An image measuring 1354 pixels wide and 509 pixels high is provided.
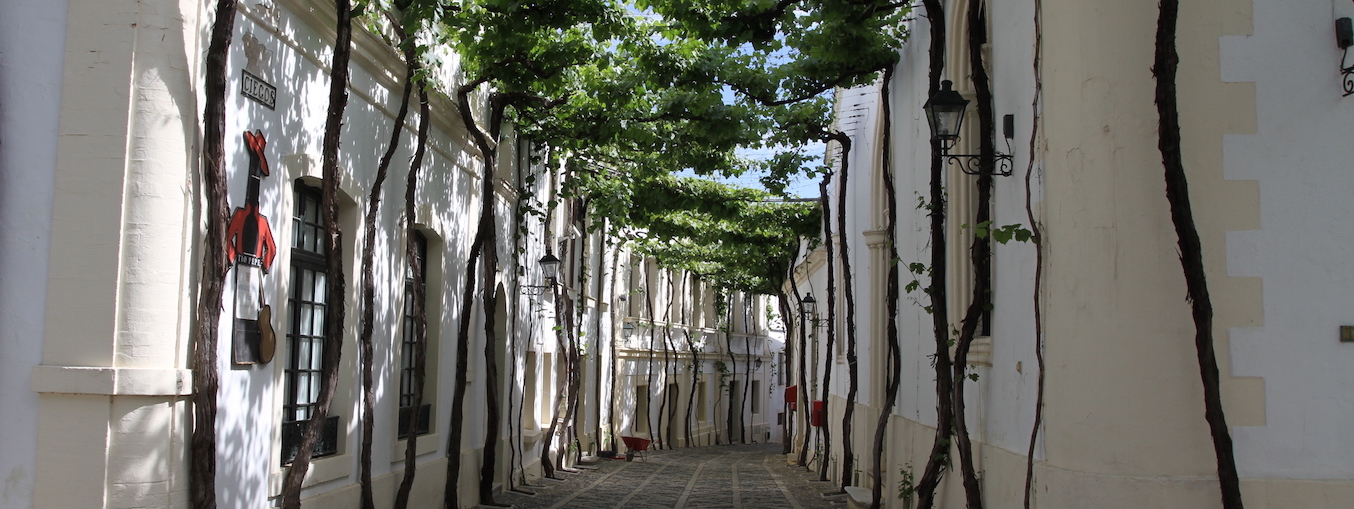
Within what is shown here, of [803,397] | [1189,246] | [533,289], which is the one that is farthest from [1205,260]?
[803,397]

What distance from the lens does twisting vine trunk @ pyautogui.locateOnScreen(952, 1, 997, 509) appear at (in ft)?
26.9

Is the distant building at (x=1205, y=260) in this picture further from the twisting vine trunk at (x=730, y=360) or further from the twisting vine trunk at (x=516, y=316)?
the twisting vine trunk at (x=730, y=360)

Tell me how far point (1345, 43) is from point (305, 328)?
7.43m

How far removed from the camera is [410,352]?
12375 mm

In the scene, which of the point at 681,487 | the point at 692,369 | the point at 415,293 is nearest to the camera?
the point at 415,293

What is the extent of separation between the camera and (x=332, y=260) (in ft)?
27.6

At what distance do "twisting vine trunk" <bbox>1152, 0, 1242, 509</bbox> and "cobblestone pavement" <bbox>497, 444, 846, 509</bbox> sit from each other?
373 inches

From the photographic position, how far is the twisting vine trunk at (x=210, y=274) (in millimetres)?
6691

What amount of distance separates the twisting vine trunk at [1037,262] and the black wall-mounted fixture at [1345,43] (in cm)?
154

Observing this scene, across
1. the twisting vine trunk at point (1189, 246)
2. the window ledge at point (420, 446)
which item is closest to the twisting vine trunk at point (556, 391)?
the window ledge at point (420, 446)

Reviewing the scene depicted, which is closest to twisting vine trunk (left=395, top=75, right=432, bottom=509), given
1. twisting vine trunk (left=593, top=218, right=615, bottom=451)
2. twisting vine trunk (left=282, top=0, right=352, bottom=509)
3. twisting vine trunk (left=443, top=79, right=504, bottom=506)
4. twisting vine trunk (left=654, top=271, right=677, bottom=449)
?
twisting vine trunk (left=443, top=79, right=504, bottom=506)

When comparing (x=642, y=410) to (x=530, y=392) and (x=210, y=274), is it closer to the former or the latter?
(x=530, y=392)

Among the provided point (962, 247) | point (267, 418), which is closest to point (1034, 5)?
point (962, 247)

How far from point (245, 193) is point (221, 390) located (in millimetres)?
1290
